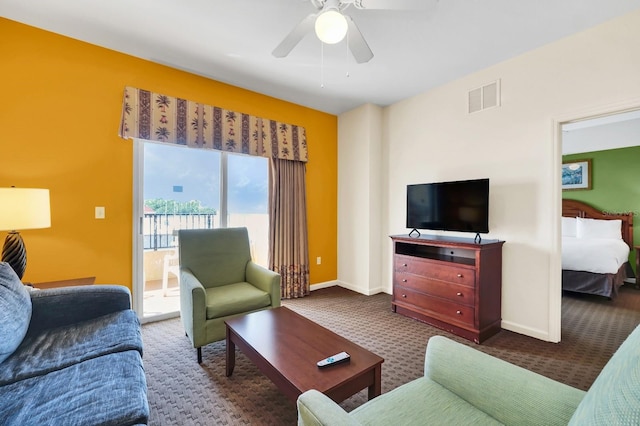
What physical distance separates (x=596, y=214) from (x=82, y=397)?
754 centimetres

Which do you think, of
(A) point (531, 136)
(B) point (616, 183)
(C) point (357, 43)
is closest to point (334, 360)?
(C) point (357, 43)

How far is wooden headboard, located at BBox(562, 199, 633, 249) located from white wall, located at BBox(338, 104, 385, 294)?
4.40 m

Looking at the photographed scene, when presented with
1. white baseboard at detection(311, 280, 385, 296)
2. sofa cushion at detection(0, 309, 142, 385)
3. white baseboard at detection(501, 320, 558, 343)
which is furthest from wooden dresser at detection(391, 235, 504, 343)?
sofa cushion at detection(0, 309, 142, 385)

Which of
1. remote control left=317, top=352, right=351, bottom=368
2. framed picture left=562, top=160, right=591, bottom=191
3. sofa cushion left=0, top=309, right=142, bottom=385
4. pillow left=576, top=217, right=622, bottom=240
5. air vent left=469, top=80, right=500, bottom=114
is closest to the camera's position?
sofa cushion left=0, top=309, right=142, bottom=385

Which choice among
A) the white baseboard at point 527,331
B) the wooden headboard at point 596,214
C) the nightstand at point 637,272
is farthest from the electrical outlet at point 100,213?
the wooden headboard at point 596,214

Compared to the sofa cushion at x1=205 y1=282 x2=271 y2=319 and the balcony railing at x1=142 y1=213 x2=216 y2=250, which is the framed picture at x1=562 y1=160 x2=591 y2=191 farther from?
the balcony railing at x1=142 y1=213 x2=216 y2=250

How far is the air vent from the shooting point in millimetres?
2963

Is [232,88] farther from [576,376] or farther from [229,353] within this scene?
[576,376]

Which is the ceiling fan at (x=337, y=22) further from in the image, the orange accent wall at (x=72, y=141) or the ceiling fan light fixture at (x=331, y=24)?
the orange accent wall at (x=72, y=141)

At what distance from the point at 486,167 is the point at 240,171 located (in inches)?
117

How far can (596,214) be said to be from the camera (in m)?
5.30

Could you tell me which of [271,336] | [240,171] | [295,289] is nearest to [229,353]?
[271,336]

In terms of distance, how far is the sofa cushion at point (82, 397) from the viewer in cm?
100

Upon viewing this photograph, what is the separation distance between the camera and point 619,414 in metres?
0.55
